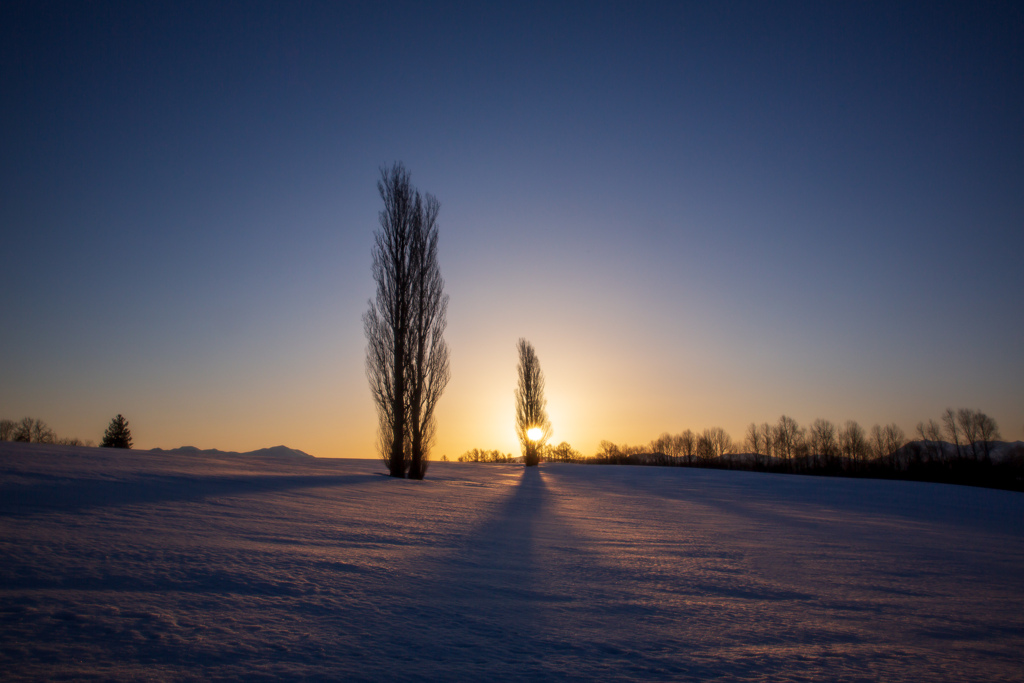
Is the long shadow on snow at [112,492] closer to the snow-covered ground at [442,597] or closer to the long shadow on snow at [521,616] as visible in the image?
the snow-covered ground at [442,597]

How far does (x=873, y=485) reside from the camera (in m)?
19.5

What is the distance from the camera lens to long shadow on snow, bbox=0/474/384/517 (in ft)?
13.2

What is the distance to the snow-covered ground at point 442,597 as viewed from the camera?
1.93m

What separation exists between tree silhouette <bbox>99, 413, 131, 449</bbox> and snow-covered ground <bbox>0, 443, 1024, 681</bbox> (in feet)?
136

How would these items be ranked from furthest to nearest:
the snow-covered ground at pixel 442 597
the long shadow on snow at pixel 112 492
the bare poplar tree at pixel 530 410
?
the bare poplar tree at pixel 530 410
the long shadow on snow at pixel 112 492
the snow-covered ground at pixel 442 597

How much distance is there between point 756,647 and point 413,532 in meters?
3.30

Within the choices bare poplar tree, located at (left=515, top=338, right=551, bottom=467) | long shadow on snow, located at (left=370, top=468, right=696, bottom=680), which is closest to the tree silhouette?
bare poplar tree, located at (left=515, top=338, right=551, bottom=467)

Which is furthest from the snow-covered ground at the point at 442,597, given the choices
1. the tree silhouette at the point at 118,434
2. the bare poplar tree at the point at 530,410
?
the tree silhouette at the point at 118,434

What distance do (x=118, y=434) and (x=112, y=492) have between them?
4354 centimetres

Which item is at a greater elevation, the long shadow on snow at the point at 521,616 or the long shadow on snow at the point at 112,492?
the long shadow on snow at the point at 112,492

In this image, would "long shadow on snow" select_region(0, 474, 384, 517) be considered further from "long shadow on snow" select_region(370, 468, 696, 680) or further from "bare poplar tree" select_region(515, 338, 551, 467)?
"bare poplar tree" select_region(515, 338, 551, 467)

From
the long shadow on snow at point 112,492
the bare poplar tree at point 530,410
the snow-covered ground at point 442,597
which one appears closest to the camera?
the snow-covered ground at point 442,597

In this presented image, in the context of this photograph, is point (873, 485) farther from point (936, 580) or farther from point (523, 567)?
point (523, 567)

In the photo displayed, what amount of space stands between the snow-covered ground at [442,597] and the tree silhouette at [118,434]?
4158 cm
